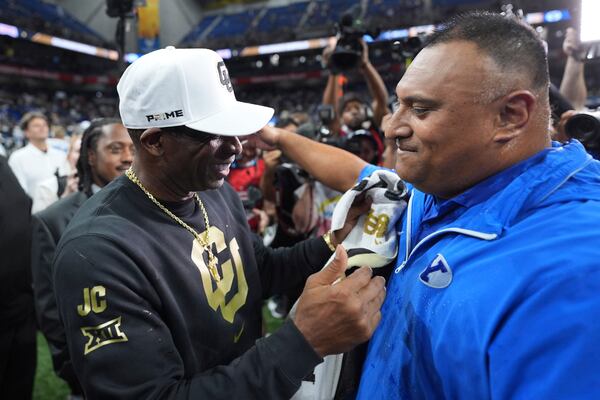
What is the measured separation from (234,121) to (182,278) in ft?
1.45

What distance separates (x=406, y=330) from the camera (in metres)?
0.96

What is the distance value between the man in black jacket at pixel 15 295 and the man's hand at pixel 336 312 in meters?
1.88

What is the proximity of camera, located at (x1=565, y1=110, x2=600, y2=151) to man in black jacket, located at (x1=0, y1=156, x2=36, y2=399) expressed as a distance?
2430 millimetres

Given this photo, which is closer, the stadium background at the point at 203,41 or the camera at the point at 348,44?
the camera at the point at 348,44

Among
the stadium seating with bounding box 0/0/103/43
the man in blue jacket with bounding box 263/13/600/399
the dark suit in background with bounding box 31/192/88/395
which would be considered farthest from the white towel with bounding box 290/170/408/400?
the stadium seating with bounding box 0/0/103/43

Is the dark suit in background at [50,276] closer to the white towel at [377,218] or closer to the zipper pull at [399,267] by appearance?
the white towel at [377,218]

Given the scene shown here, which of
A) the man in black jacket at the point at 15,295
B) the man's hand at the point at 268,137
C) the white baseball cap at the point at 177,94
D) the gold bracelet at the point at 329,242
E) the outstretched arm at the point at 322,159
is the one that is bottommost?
the man in black jacket at the point at 15,295

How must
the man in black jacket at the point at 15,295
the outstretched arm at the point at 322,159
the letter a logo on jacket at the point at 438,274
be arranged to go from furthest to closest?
the man in black jacket at the point at 15,295 < the outstretched arm at the point at 322,159 < the letter a logo on jacket at the point at 438,274

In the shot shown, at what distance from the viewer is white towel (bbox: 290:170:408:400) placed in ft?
3.98

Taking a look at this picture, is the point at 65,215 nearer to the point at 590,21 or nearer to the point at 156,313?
the point at 156,313

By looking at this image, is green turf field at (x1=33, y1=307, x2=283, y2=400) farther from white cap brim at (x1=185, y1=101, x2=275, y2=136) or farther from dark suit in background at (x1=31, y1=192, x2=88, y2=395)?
white cap brim at (x1=185, y1=101, x2=275, y2=136)

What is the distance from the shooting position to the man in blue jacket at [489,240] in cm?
71

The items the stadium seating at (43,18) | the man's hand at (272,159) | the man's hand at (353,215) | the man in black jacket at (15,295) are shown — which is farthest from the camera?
the stadium seating at (43,18)

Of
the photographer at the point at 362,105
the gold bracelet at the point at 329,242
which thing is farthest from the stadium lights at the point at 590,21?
the gold bracelet at the point at 329,242
